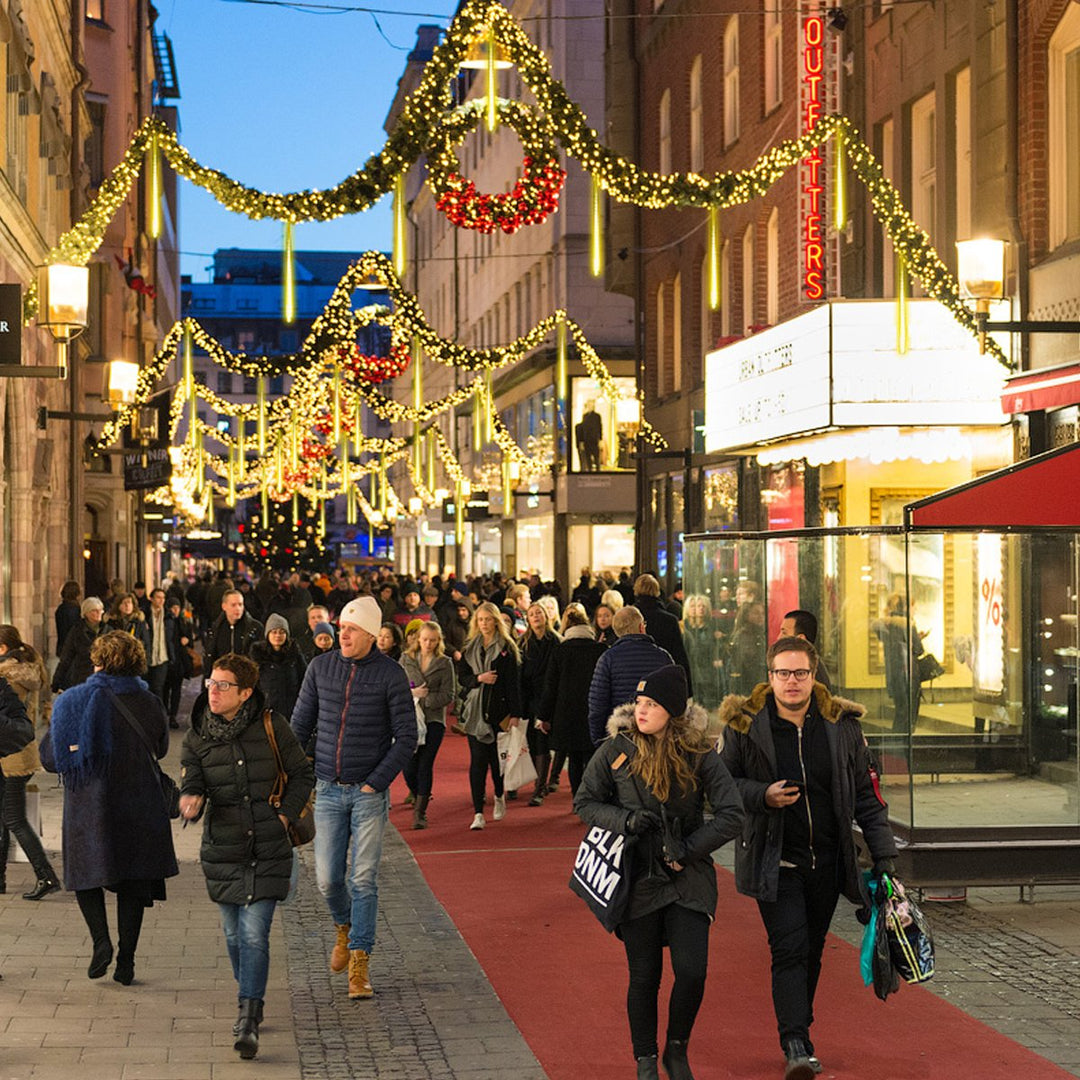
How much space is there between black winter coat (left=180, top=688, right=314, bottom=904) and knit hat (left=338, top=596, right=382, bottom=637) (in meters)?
1.19

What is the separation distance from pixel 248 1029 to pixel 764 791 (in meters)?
2.44

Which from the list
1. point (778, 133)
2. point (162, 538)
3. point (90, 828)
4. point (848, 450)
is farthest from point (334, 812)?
point (162, 538)

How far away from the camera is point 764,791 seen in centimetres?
769

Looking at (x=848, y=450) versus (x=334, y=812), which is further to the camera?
(x=848, y=450)

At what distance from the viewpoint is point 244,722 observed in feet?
27.9

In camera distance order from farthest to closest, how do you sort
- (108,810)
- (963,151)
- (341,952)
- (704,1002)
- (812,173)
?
(812,173) < (963,151) < (341,952) < (108,810) < (704,1002)

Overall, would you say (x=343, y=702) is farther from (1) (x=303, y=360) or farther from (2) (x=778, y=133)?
(1) (x=303, y=360)

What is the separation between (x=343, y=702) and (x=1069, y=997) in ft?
12.6

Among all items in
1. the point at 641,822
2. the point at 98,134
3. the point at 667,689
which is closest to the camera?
the point at 641,822

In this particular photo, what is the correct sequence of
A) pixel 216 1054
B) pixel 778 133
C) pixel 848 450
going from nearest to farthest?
pixel 216 1054 → pixel 848 450 → pixel 778 133

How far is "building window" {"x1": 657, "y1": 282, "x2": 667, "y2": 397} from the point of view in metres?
37.8

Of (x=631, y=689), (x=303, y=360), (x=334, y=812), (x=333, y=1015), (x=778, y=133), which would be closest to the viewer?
(x=333, y=1015)

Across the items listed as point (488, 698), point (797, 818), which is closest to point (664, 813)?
point (797, 818)

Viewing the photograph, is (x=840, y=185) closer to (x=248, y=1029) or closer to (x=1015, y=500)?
(x=1015, y=500)
